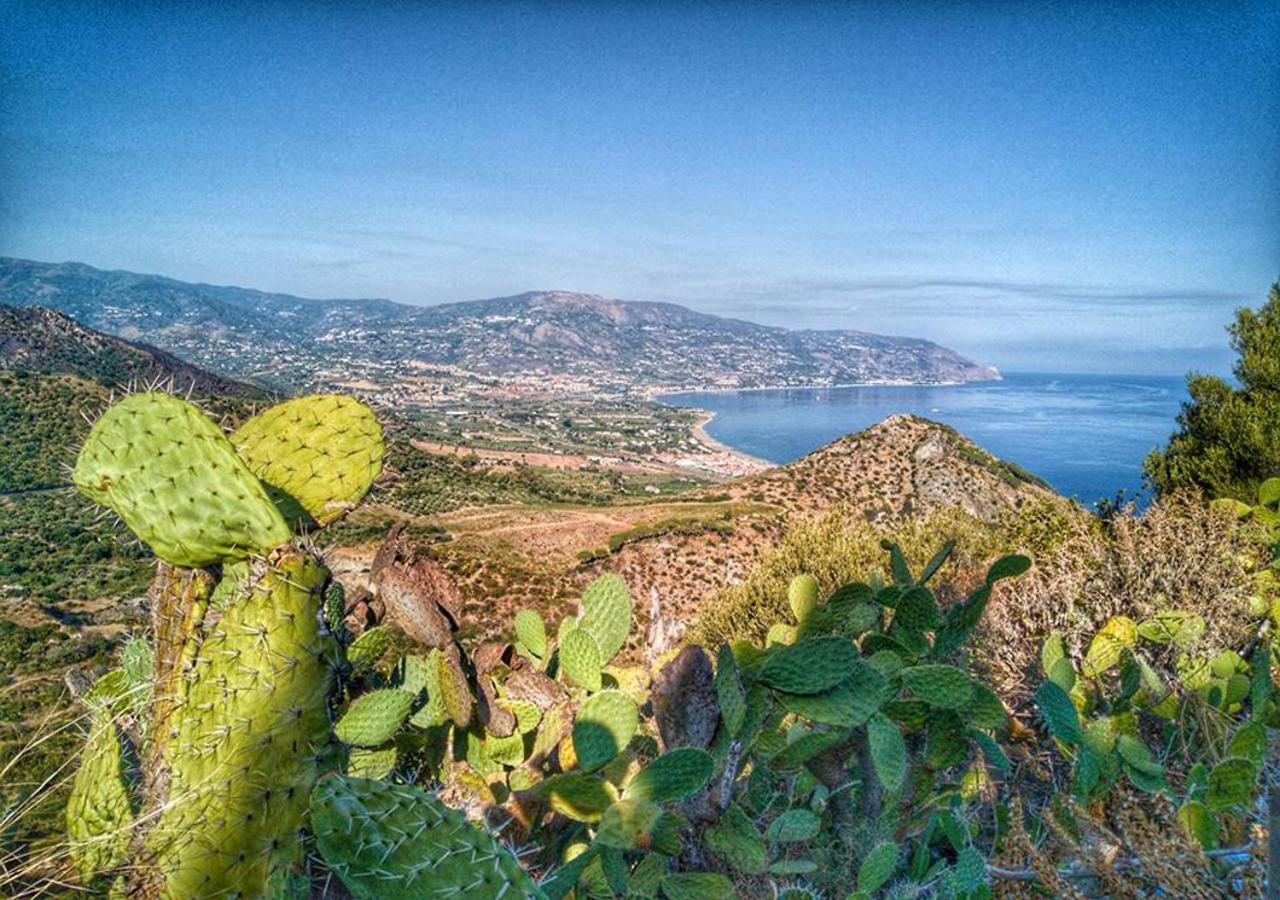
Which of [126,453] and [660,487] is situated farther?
[660,487]

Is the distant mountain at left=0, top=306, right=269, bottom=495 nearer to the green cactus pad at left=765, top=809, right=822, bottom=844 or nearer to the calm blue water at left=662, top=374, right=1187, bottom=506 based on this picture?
the green cactus pad at left=765, top=809, right=822, bottom=844

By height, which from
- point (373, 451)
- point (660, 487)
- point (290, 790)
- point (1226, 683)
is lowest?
point (660, 487)

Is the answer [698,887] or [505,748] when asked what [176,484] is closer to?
[505,748]

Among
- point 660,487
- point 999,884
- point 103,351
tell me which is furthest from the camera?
point 660,487

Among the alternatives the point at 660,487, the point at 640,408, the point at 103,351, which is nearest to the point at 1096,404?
the point at 640,408

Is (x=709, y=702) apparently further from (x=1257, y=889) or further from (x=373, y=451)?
(x=1257, y=889)

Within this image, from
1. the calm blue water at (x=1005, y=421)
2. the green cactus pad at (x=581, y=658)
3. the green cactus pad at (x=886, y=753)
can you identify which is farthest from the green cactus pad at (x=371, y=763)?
the calm blue water at (x=1005, y=421)

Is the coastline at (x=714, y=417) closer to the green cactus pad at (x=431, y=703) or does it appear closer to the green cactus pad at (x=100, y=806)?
the green cactus pad at (x=431, y=703)
